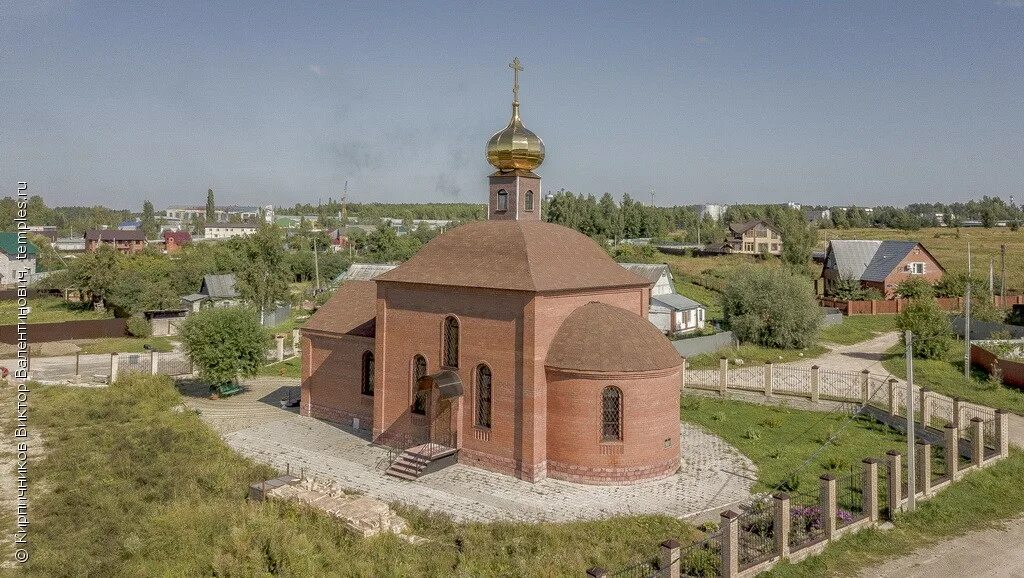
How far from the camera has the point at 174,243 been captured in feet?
344

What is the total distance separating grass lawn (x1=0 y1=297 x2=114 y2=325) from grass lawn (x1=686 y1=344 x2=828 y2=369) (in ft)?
127

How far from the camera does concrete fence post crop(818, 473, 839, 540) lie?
12.3 metres

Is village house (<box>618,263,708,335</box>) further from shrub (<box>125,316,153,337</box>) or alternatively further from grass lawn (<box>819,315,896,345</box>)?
shrub (<box>125,316,153,337</box>)

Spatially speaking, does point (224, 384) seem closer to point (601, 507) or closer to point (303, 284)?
point (601, 507)

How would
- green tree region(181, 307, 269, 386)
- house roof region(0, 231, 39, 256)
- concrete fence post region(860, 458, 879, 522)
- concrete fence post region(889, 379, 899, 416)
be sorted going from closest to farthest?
concrete fence post region(860, 458, 879, 522), concrete fence post region(889, 379, 899, 416), green tree region(181, 307, 269, 386), house roof region(0, 231, 39, 256)

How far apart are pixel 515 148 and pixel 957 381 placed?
18909mm

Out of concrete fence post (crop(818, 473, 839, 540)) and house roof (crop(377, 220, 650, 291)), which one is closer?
concrete fence post (crop(818, 473, 839, 540))

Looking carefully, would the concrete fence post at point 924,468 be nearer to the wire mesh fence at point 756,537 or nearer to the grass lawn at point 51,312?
the wire mesh fence at point 756,537

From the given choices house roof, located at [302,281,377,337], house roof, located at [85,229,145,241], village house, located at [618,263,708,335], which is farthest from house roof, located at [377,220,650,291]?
house roof, located at [85,229,145,241]

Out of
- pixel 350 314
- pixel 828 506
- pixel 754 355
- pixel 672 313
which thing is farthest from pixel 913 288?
pixel 350 314

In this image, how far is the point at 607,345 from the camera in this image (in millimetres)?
16375

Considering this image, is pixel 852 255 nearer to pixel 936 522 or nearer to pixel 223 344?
pixel 936 522

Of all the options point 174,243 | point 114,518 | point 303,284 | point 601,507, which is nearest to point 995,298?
point 601,507

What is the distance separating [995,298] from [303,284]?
56337 millimetres
